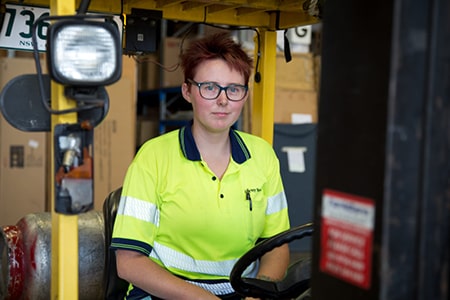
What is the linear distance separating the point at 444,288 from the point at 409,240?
11 cm

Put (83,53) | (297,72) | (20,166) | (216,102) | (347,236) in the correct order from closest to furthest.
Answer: (347,236), (83,53), (216,102), (20,166), (297,72)

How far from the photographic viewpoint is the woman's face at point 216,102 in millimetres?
2406

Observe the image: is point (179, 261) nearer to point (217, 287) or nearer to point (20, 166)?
point (217, 287)

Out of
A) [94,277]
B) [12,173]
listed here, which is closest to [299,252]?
[12,173]

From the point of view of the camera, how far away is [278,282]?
6.52ft

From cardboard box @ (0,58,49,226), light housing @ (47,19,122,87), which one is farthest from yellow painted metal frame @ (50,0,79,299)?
cardboard box @ (0,58,49,226)

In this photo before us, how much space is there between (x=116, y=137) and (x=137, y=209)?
12.4 feet

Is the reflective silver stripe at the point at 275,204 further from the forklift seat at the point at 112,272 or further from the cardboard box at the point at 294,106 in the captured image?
the cardboard box at the point at 294,106

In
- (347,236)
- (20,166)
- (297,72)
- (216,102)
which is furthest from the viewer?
(297,72)

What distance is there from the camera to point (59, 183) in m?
1.59

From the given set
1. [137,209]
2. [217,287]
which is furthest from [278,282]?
[137,209]

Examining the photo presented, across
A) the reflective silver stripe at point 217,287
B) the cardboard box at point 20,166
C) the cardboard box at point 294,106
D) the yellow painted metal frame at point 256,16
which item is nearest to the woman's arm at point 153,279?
the reflective silver stripe at point 217,287

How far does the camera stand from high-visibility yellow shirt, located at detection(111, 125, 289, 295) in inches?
92.7

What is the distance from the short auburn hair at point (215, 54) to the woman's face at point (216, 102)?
0.8 inches
